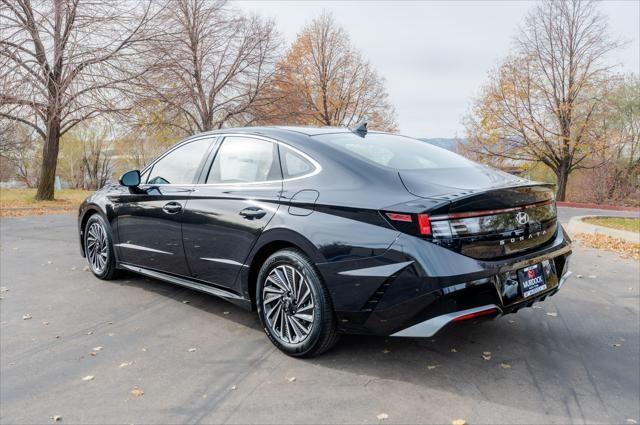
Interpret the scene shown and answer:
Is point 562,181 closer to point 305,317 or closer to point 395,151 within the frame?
point 395,151

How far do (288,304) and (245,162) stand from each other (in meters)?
1.21

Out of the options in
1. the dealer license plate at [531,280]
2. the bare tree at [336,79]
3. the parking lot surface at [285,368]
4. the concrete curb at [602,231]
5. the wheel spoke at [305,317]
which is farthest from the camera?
the bare tree at [336,79]

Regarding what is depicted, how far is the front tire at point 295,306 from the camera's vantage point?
316 centimetres

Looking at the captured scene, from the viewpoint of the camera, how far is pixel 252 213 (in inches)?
141

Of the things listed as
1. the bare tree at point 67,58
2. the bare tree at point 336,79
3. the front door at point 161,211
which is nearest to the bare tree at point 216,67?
the bare tree at point 67,58

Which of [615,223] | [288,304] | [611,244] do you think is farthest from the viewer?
[615,223]

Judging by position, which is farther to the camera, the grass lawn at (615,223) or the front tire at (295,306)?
the grass lawn at (615,223)

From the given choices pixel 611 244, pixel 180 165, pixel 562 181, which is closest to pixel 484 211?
pixel 180 165

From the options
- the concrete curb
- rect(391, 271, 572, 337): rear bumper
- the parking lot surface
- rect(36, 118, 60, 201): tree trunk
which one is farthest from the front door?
rect(36, 118, 60, 201): tree trunk

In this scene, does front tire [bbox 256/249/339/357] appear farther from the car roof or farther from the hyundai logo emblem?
the hyundai logo emblem

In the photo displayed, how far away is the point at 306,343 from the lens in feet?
10.8

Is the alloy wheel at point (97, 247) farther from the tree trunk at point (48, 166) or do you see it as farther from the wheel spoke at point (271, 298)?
the tree trunk at point (48, 166)

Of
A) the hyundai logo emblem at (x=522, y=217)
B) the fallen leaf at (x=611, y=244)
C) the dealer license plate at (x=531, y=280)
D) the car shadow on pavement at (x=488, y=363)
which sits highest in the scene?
the hyundai logo emblem at (x=522, y=217)

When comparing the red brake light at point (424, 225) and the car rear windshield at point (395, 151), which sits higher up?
the car rear windshield at point (395, 151)
